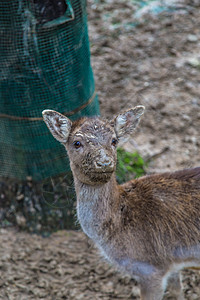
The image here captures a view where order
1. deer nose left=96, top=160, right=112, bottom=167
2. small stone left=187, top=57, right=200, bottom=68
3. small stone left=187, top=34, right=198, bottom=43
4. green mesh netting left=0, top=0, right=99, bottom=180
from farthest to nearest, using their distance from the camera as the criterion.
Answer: small stone left=187, top=34, right=198, bottom=43 < small stone left=187, top=57, right=200, bottom=68 < green mesh netting left=0, top=0, right=99, bottom=180 < deer nose left=96, top=160, right=112, bottom=167

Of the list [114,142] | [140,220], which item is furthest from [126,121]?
[140,220]

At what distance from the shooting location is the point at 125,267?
151 inches

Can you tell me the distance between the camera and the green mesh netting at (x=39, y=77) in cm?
414

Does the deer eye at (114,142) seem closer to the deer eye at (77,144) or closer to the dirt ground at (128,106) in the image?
the deer eye at (77,144)

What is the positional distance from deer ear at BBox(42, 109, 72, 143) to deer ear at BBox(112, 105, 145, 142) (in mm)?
427

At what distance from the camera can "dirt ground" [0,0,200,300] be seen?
4691 mm

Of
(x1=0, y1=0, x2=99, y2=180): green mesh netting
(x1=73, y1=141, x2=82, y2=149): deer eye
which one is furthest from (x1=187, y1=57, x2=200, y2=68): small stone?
(x1=73, y1=141, x2=82, y2=149): deer eye

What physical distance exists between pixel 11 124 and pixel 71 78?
84cm

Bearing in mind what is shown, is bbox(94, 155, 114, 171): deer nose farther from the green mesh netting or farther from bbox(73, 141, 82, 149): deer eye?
the green mesh netting

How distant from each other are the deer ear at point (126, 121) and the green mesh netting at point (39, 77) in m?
0.99

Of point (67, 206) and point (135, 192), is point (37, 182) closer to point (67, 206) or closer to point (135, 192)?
point (67, 206)

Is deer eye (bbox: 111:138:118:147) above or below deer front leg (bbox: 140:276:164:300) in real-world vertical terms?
above

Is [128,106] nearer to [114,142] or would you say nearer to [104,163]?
[114,142]

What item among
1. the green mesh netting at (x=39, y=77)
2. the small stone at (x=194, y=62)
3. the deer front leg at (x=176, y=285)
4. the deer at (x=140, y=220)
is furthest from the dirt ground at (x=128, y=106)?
the green mesh netting at (x=39, y=77)
